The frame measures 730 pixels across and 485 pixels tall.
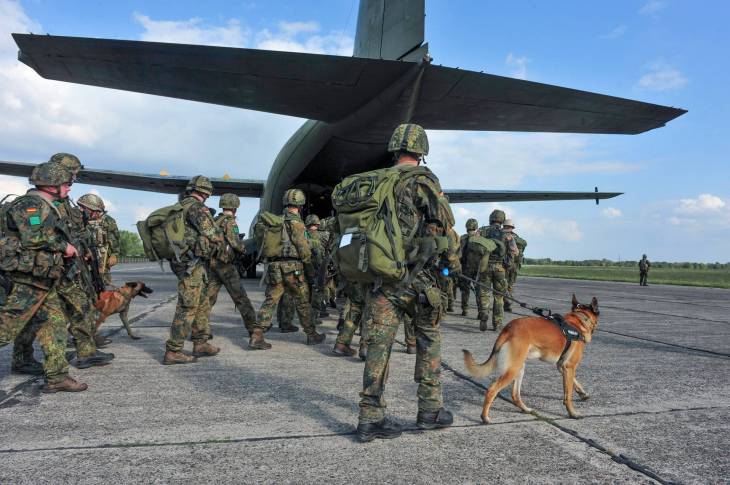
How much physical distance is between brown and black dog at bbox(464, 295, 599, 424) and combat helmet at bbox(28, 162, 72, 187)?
4.26m

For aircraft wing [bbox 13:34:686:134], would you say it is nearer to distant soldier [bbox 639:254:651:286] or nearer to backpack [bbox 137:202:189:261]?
backpack [bbox 137:202:189:261]

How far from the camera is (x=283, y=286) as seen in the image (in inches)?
258

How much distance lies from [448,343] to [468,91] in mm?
4365

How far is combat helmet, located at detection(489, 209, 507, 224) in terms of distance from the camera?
9359mm

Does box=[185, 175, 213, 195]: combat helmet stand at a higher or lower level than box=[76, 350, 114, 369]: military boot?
higher

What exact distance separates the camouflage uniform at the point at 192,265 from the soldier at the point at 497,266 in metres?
4.98

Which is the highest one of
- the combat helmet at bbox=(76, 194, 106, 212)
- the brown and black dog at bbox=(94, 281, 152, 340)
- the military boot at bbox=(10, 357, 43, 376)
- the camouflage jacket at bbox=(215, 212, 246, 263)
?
the combat helmet at bbox=(76, 194, 106, 212)

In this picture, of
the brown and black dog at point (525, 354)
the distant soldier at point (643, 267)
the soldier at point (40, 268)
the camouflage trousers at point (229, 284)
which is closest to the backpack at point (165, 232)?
the camouflage trousers at point (229, 284)

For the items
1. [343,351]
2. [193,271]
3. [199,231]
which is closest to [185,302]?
[193,271]

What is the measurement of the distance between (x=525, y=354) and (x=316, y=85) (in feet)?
18.8

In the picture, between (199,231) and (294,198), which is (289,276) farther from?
(199,231)

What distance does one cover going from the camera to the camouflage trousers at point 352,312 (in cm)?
603

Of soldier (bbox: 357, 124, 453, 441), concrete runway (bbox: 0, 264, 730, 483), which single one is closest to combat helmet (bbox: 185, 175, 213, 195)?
concrete runway (bbox: 0, 264, 730, 483)

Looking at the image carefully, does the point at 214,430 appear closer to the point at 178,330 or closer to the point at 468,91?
the point at 178,330
